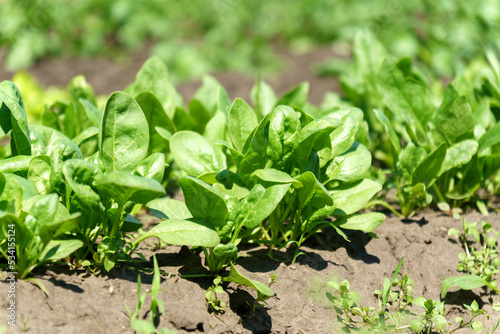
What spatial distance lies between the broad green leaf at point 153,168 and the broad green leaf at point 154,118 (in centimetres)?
55

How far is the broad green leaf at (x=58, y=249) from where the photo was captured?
5.55 ft

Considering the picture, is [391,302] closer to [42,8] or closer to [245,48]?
[245,48]

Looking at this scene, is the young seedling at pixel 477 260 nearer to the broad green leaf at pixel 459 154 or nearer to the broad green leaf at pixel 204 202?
the broad green leaf at pixel 459 154

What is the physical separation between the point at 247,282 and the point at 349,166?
2.50 feet

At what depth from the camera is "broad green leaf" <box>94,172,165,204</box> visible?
63.4 inches

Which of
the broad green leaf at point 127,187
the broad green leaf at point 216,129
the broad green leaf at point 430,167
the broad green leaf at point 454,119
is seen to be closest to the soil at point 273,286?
the broad green leaf at point 430,167

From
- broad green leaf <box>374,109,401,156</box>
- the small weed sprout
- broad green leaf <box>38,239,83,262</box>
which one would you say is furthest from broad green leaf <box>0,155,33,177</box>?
the small weed sprout

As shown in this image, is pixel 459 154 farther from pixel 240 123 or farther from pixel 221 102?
pixel 221 102

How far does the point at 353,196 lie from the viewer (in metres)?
2.23

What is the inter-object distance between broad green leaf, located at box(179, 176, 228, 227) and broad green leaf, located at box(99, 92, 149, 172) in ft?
0.95

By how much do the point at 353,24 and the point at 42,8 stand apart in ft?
13.0

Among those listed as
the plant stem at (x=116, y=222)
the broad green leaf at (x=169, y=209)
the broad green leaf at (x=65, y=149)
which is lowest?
the broad green leaf at (x=169, y=209)

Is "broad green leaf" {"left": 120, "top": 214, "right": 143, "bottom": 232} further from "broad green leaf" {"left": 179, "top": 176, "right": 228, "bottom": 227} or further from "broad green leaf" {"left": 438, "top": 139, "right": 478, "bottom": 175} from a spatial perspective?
"broad green leaf" {"left": 438, "top": 139, "right": 478, "bottom": 175}

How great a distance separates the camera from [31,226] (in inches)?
65.9
